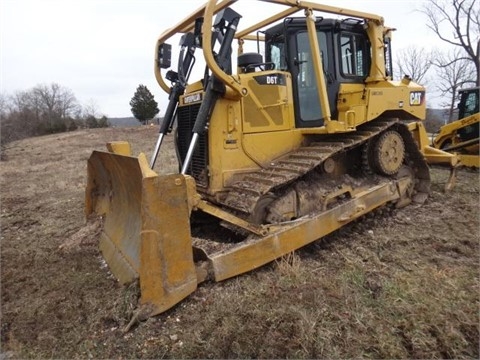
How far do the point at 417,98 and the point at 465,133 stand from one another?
Answer: 528cm

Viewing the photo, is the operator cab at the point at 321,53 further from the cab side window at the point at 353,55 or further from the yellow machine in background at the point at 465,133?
the yellow machine in background at the point at 465,133

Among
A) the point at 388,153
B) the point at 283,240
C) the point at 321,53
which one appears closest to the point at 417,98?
the point at 388,153

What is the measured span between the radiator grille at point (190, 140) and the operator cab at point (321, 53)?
4.21ft

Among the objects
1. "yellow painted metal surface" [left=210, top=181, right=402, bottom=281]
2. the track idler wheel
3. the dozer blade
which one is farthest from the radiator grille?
the track idler wheel

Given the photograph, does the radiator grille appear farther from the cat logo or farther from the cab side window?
the cat logo

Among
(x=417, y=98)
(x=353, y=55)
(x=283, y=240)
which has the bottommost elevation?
(x=283, y=240)

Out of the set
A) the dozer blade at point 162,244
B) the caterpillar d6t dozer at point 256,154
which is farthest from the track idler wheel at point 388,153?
the dozer blade at point 162,244

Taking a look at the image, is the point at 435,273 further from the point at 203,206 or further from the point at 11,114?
the point at 11,114

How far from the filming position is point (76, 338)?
2.83m

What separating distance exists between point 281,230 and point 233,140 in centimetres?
116

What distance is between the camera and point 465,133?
996 cm

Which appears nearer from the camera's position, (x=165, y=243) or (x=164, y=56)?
(x=165, y=243)

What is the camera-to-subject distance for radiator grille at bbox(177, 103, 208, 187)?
426 centimetres

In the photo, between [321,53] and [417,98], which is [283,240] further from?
[417,98]
